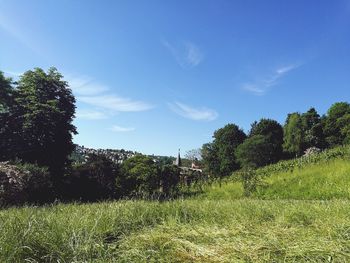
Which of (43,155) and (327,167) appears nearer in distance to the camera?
(327,167)

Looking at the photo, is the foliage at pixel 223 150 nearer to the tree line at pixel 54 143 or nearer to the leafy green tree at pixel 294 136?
the leafy green tree at pixel 294 136

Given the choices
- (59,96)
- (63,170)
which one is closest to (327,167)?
(63,170)

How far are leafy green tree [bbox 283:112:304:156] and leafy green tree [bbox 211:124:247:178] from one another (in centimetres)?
767

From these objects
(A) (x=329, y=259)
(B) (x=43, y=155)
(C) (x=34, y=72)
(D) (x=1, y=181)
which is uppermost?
(C) (x=34, y=72)

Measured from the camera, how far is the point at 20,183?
15008 mm

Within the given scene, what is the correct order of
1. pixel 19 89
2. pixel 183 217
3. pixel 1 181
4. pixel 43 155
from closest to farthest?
pixel 183 217, pixel 1 181, pixel 43 155, pixel 19 89

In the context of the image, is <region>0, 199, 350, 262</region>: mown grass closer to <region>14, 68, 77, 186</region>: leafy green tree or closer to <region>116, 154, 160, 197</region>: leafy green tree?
<region>14, 68, 77, 186</region>: leafy green tree

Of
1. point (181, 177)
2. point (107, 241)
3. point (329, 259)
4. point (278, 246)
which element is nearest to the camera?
point (329, 259)

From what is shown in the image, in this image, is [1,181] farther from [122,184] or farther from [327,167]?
[122,184]

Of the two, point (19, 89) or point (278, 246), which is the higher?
point (19, 89)

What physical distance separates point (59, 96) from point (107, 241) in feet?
98.0

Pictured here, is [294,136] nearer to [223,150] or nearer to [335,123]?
[335,123]

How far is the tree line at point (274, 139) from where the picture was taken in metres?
50.3

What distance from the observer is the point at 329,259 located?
251cm
